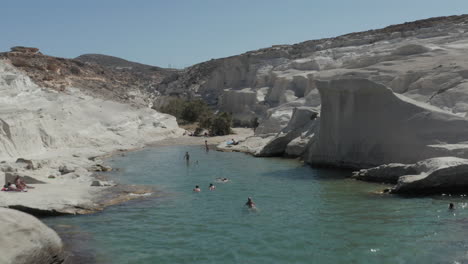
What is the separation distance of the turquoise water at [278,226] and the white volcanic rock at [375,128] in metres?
2.70

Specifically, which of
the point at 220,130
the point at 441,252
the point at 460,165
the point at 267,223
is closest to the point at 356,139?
the point at 460,165

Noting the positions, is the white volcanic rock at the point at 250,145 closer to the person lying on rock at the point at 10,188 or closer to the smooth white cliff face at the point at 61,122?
the smooth white cliff face at the point at 61,122

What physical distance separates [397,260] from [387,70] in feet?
83.5

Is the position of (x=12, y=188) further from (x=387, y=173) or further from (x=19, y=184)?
(x=387, y=173)

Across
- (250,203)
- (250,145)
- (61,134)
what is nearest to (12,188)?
(250,203)

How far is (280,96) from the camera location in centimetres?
5919

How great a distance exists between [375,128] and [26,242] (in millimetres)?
18457

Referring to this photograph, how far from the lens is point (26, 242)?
1009 centimetres

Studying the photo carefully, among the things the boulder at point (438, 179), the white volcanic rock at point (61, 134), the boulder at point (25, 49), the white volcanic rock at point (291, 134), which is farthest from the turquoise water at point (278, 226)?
the boulder at point (25, 49)

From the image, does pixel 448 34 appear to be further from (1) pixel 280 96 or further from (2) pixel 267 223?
(2) pixel 267 223

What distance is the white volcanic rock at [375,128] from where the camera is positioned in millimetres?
21048

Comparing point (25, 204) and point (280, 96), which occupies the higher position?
point (280, 96)

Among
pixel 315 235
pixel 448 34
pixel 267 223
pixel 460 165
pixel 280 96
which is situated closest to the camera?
pixel 315 235

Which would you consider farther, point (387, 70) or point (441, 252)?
point (387, 70)
